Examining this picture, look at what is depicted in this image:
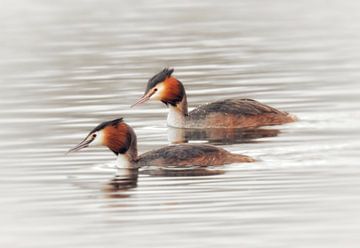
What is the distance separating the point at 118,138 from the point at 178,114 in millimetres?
4584

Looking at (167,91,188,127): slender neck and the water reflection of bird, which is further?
(167,91,188,127): slender neck

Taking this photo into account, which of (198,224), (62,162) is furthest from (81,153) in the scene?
(198,224)

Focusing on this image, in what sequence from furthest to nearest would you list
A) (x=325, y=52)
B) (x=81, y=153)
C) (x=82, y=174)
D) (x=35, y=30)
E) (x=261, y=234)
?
1. (x=35, y=30)
2. (x=325, y=52)
3. (x=81, y=153)
4. (x=82, y=174)
5. (x=261, y=234)

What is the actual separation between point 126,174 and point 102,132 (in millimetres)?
674

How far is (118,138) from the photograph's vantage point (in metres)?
18.5

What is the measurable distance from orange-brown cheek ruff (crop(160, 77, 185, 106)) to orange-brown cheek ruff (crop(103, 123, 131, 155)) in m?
4.65

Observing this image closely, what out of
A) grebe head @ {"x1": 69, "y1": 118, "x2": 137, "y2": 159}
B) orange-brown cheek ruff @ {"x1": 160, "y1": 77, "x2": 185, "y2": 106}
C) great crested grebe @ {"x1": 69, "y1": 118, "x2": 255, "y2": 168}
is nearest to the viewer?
great crested grebe @ {"x1": 69, "y1": 118, "x2": 255, "y2": 168}

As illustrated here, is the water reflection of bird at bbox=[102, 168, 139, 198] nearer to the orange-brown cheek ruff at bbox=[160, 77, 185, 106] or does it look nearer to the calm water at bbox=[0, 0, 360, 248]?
the calm water at bbox=[0, 0, 360, 248]

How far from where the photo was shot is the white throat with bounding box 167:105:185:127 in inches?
902

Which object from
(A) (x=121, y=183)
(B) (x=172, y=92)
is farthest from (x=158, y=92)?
(A) (x=121, y=183)

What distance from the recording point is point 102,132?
18.5 meters

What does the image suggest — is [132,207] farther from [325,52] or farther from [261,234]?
[325,52]

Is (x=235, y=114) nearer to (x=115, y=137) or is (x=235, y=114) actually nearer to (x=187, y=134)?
(x=187, y=134)

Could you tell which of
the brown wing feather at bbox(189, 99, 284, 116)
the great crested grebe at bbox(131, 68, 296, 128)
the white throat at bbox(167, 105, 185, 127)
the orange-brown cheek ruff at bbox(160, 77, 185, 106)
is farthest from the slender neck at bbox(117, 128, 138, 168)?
the orange-brown cheek ruff at bbox(160, 77, 185, 106)
